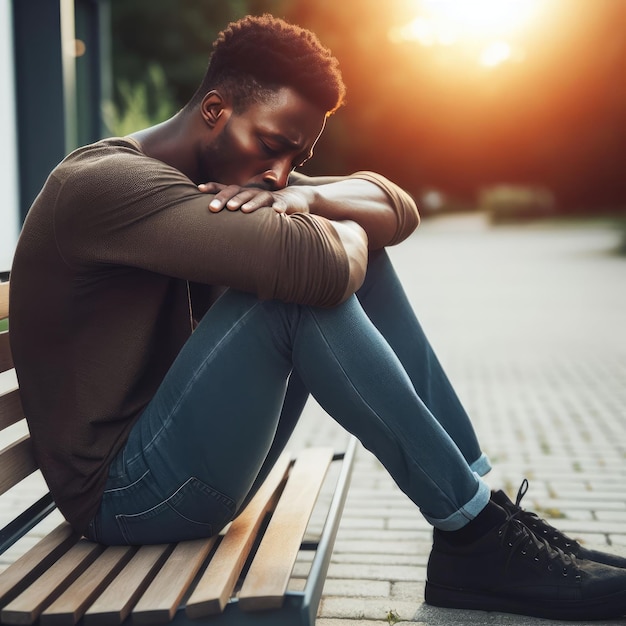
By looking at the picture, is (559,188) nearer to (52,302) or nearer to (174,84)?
(174,84)

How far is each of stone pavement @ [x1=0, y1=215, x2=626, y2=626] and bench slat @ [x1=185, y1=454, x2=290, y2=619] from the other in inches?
15.3

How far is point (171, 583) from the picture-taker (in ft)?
6.31

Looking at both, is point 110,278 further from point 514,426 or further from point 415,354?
point 514,426

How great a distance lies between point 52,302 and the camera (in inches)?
86.0

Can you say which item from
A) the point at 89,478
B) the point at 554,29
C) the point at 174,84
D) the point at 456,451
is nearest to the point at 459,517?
the point at 456,451

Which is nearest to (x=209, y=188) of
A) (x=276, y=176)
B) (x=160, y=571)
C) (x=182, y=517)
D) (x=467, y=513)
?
(x=276, y=176)

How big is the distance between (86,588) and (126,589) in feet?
0.31

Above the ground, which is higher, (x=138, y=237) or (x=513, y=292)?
(x=138, y=237)

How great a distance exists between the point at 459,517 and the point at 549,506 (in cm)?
161

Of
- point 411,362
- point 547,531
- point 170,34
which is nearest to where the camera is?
point 547,531

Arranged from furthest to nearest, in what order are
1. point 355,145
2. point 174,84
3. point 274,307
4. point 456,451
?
point 355,145
point 174,84
point 456,451
point 274,307

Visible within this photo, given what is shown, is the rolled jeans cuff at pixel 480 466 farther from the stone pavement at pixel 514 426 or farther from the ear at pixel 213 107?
the ear at pixel 213 107

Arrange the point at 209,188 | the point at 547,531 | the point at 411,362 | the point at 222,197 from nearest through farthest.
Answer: the point at 222,197
the point at 209,188
the point at 547,531
the point at 411,362

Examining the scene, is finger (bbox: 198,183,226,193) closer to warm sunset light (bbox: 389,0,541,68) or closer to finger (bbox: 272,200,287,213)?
finger (bbox: 272,200,287,213)
